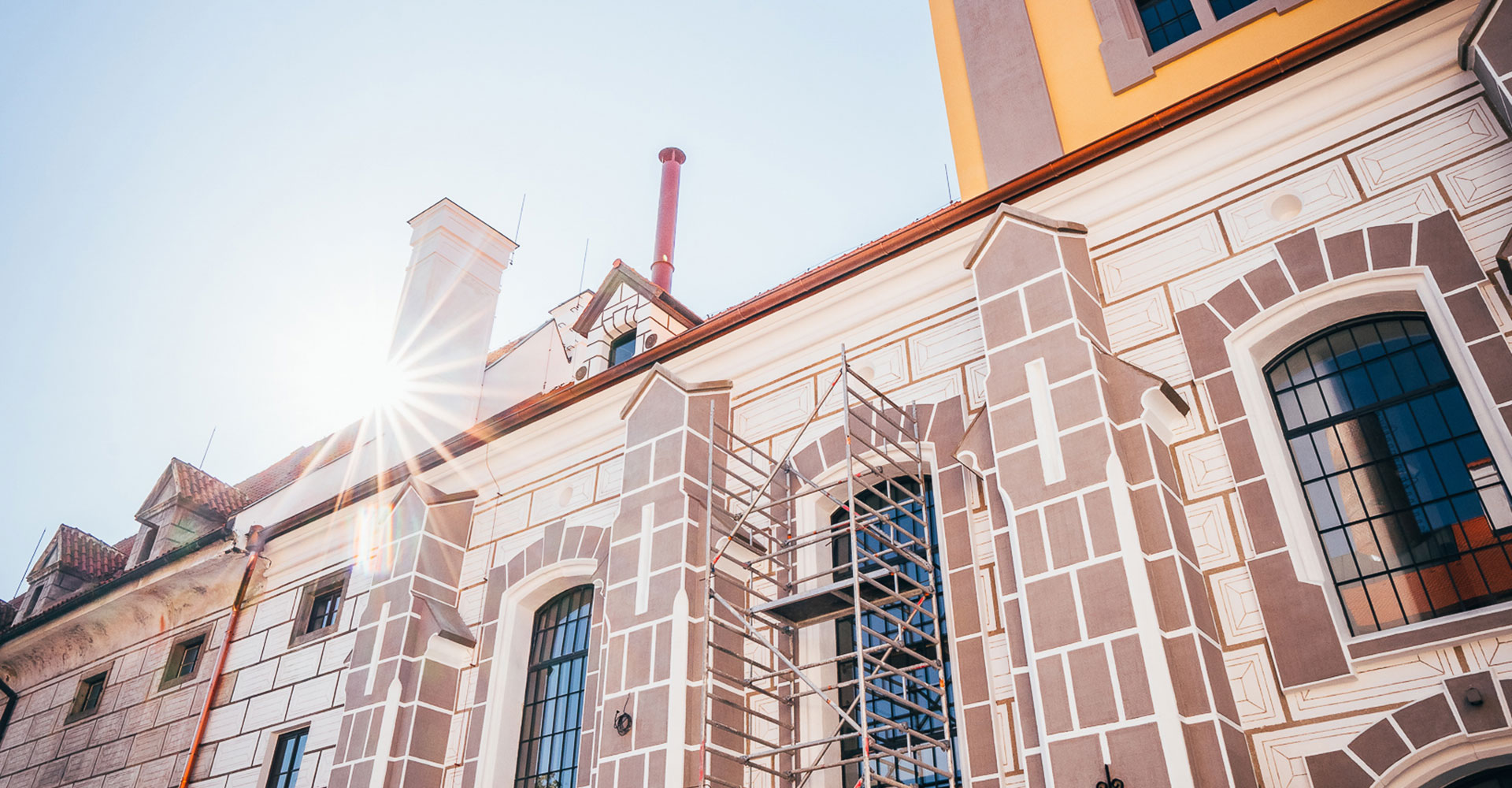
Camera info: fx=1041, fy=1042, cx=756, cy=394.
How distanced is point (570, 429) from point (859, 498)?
443 centimetres

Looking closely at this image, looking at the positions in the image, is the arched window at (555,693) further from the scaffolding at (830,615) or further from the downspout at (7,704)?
the downspout at (7,704)

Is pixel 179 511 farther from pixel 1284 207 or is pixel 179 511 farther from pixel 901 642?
pixel 1284 207

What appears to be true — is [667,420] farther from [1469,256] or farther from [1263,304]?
[1469,256]

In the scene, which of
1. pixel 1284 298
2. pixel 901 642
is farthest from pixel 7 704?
pixel 1284 298

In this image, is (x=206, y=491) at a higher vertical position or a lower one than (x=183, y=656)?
higher

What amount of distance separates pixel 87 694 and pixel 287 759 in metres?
6.74

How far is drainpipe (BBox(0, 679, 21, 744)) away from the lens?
18750 mm

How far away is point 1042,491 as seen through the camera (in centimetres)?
789

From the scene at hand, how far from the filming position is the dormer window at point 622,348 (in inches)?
569

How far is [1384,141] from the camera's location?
8.40m

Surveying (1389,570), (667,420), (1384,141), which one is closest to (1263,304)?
(1384,141)

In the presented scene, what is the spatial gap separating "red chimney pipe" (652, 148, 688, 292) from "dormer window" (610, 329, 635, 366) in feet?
23.7

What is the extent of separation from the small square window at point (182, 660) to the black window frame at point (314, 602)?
229cm

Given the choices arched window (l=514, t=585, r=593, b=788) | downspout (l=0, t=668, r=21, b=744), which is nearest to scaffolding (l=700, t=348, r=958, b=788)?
arched window (l=514, t=585, r=593, b=788)
